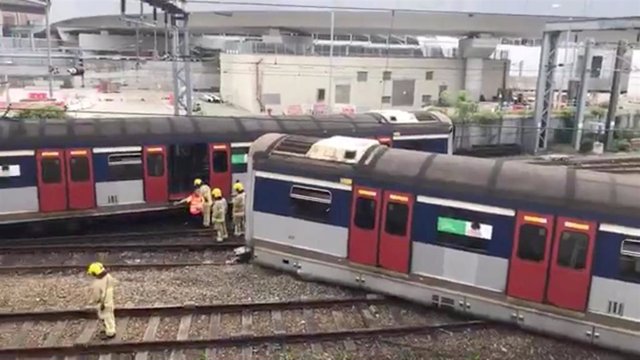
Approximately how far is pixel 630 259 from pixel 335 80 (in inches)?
1242

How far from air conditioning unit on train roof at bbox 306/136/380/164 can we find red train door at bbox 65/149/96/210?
6359 millimetres

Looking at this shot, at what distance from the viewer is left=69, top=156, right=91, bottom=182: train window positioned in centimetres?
1543

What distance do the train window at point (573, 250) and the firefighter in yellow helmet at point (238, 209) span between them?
25.8 feet

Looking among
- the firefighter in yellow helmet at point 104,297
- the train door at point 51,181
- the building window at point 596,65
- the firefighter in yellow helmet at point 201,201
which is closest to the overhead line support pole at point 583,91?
the building window at point 596,65

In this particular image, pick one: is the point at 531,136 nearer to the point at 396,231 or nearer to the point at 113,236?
the point at 396,231

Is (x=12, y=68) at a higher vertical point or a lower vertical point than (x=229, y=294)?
higher

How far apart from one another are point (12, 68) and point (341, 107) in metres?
20.3

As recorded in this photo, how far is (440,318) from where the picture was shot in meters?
11.5

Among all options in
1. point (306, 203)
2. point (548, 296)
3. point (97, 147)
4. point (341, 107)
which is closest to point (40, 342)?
point (306, 203)

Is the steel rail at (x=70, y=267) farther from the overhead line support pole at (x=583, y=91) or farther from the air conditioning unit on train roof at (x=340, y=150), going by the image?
the overhead line support pole at (x=583, y=91)

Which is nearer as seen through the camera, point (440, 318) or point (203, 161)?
point (440, 318)

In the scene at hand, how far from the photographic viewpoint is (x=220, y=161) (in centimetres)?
1698

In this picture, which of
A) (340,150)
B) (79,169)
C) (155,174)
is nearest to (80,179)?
(79,169)

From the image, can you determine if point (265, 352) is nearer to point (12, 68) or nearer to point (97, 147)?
point (97, 147)
